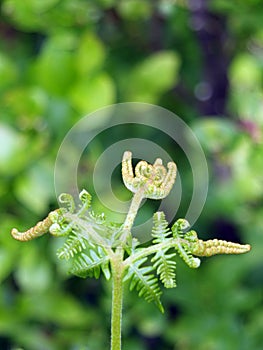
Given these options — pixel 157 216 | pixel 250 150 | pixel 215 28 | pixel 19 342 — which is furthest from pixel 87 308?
pixel 157 216

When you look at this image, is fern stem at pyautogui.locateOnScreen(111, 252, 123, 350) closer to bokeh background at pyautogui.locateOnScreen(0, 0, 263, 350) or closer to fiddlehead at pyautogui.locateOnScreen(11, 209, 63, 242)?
fiddlehead at pyautogui.locateOnScreen(11, 209, 63, 242)

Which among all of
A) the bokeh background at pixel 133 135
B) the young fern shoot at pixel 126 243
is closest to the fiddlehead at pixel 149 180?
the young fern shoot at pixel 126 243

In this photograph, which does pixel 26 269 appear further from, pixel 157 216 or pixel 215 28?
pixel 157 216

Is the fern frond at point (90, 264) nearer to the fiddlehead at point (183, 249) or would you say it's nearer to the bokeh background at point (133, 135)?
the fiddlehead at point (183, 249)

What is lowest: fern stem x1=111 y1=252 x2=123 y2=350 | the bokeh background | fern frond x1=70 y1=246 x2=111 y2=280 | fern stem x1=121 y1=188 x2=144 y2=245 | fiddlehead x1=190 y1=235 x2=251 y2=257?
fern stem x1=111 y1=252 x2=123 y2=350

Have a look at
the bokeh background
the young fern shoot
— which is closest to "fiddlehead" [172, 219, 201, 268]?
the young fern shoot

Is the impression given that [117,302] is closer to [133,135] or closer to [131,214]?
[131,214]

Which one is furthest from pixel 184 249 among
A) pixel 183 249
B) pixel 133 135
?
pixel 133 135
